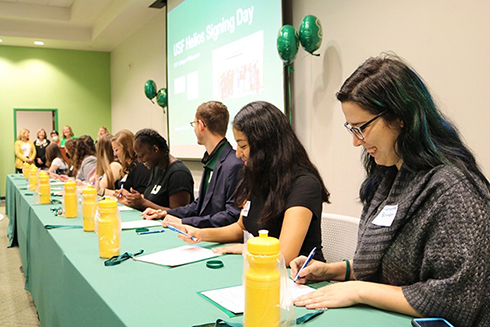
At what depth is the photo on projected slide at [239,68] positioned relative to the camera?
378cm

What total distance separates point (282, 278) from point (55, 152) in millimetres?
5848

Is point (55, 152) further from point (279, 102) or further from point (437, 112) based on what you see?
point (437, 112)

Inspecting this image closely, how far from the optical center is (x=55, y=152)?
603cm

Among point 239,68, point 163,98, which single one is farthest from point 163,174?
point 163,98

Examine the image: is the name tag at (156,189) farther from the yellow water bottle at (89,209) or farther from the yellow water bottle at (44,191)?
the yellow water bottle at (89,209)

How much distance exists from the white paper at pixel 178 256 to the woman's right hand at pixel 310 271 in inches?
15.2

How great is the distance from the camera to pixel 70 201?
2.42 m

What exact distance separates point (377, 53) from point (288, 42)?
634 millimetres

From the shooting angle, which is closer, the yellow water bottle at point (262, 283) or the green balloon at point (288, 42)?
the yellow water bottle at point (262, 283)

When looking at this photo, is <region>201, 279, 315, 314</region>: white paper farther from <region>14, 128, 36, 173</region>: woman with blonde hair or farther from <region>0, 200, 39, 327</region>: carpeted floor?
<region>14, 128, 36, 173</region>: woman with blonde hair

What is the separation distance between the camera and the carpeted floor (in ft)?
9.08

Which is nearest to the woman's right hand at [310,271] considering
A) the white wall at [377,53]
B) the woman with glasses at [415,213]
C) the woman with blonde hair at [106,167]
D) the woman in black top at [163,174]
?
the woman with glasses at [415,213]

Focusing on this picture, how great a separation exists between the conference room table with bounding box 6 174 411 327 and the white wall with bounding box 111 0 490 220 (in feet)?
5.26

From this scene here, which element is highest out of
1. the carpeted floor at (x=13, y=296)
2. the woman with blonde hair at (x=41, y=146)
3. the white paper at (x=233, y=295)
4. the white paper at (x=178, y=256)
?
the woman with blonde hair at (x=41, y=146)
